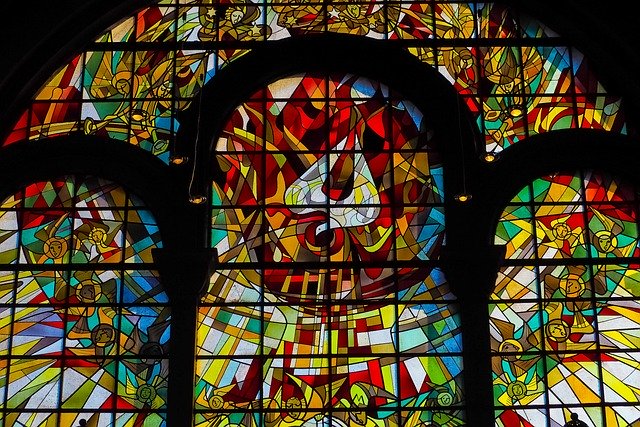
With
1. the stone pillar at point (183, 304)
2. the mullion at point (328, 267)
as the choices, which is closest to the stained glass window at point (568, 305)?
the mullion at point (328, 267)

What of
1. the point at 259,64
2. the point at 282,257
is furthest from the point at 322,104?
the point at 282,257

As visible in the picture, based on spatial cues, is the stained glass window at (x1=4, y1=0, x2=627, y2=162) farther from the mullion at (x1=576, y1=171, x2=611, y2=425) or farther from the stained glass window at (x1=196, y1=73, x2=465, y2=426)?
the mullion at (x1=576, y1=171, x2=611, y2=425)

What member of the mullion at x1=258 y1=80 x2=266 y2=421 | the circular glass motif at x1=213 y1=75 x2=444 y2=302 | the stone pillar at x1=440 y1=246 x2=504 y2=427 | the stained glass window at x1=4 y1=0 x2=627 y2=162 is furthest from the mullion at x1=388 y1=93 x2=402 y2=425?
the mullion at x1=258 y1=80 x2=266 y2=421

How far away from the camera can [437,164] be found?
15.5 metres

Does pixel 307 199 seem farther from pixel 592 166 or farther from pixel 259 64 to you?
pixel 592 166

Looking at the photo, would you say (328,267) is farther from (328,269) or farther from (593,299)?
(593,299)

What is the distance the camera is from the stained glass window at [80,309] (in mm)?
14312

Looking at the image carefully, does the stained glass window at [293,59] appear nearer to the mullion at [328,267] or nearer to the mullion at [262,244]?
the mullion at [328,267]

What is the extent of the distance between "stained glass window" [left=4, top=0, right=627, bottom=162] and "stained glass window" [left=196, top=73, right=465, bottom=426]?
660mm

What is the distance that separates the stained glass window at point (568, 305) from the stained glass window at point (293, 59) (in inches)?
34.8

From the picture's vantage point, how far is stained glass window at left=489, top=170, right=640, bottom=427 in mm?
14336

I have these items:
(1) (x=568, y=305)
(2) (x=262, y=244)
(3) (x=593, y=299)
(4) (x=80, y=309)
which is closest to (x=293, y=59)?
(2) (x=262, y=244)

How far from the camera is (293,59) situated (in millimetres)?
15891

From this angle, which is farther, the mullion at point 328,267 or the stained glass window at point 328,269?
the mullion at point 328,267
